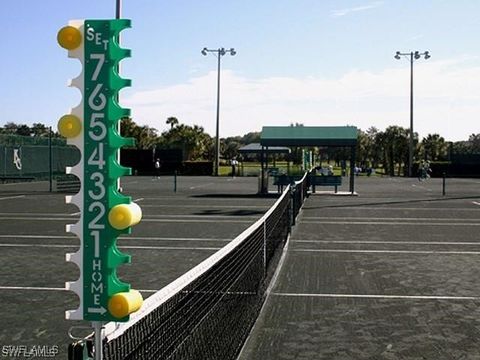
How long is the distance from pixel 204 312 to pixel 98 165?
2.63 meters

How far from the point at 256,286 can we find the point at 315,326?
46.7 inches

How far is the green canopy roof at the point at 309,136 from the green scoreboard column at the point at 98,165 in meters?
27.7

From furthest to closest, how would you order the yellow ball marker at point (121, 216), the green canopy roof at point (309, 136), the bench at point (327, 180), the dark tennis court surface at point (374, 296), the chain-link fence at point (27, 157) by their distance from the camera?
the chain-link fence at point (27, 157), the bench at point (327, 180), the green canopy roof at point (309, 136), the dark tennis court surface at point (374, 296), the yellow ball marker at point (121, 216)

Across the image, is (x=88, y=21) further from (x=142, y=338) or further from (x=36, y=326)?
(x=36, y=326)

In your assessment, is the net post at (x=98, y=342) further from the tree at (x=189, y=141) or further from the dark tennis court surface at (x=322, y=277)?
the tree at (x=189, y=141)

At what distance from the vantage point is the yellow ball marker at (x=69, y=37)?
3.16m

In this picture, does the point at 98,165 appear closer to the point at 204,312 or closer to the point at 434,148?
the point at 204,312

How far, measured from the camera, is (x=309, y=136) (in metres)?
30.9

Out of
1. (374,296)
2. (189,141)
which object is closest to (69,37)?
(374,296)

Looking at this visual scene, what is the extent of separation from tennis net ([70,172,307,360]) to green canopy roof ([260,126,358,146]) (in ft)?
69.9

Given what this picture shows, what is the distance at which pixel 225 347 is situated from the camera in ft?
19.4

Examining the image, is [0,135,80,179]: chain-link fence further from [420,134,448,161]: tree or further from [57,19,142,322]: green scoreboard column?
[420,134,448,161]: tree

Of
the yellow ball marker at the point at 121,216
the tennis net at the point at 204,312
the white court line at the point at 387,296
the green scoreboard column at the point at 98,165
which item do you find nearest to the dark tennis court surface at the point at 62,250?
the tennis net at the point at 204,312

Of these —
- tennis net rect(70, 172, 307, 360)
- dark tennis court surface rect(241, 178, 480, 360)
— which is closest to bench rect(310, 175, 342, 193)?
dark tennis court surface rect(241, 178, 480, 360)
